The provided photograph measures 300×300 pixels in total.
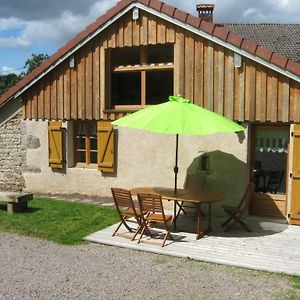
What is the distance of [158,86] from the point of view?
434 inches

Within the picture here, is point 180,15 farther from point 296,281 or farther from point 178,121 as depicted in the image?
point 296,281

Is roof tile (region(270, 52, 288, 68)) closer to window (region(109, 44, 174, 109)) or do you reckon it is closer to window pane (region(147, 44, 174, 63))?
window (region(109, 44, 174, 109))

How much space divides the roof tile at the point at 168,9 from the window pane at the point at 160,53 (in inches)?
32.2

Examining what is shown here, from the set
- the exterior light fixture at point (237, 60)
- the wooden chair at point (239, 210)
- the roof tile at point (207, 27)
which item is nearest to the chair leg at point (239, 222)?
the wooden chair at point (239, 210)

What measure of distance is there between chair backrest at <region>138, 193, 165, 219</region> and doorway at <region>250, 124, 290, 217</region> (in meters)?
3.17

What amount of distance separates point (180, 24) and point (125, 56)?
1951 millimetres

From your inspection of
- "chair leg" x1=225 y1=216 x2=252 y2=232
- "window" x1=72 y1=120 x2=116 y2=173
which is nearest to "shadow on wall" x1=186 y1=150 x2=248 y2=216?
"chair leg" x1=225 y1=216 x2=252 y2=232

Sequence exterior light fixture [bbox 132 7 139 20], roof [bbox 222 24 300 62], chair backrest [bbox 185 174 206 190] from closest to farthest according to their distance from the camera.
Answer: chair backrest [bbox 185 174 206 190] → exterior light fixture [bbox 132 7 139 20] → roof [bbox 222 24 300 62]

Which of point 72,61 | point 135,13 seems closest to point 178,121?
point 135,13

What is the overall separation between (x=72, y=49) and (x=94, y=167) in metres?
3.16

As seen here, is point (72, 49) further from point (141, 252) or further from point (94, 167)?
point (141, 252)

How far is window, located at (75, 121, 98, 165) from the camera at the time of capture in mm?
11812

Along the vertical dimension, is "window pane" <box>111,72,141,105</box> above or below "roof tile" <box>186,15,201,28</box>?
below

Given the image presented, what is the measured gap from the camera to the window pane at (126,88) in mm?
11359
